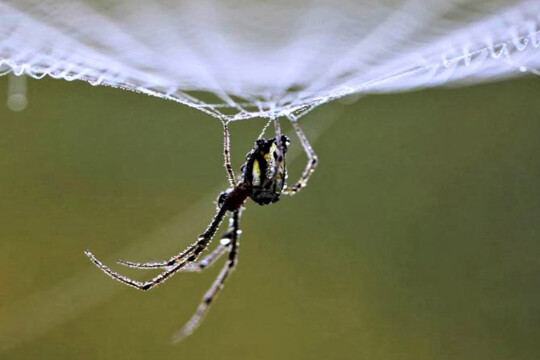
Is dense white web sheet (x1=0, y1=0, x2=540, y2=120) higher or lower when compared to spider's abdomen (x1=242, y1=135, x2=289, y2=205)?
higher

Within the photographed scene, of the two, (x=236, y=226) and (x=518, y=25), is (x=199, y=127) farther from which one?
(x=518, y=25)

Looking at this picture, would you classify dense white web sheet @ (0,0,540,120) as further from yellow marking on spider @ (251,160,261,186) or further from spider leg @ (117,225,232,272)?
spider leg @ (117,225,232,272)

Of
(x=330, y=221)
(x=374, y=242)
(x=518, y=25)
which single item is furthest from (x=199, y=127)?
(x=518, y=25)

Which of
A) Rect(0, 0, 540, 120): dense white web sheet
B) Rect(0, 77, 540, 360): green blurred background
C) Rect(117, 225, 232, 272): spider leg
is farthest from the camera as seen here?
Rect(0, 77, 540, 360): green blurred background

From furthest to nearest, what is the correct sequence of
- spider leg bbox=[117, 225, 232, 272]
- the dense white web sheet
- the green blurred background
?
1. the green blurred background
2. spider leg bbox=[117, 225, 232, 272]
3. the dense white web sheet

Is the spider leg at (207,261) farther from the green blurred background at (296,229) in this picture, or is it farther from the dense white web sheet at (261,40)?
the green blurred background at (296,229)

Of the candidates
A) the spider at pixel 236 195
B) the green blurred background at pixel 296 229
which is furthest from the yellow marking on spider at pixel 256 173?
the green blurred background at pixel 296 229

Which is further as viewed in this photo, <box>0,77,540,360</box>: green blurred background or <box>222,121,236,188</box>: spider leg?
<box>0,77,540,360</box>: green blurred background

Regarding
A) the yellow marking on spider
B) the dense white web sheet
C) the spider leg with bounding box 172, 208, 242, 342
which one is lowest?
the spider leg with bounding box 172, 208, 242, 342

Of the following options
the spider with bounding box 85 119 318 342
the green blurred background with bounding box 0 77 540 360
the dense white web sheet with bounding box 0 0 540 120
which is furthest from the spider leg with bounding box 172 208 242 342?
the green blurred background with bounding box 0 77 540 360
